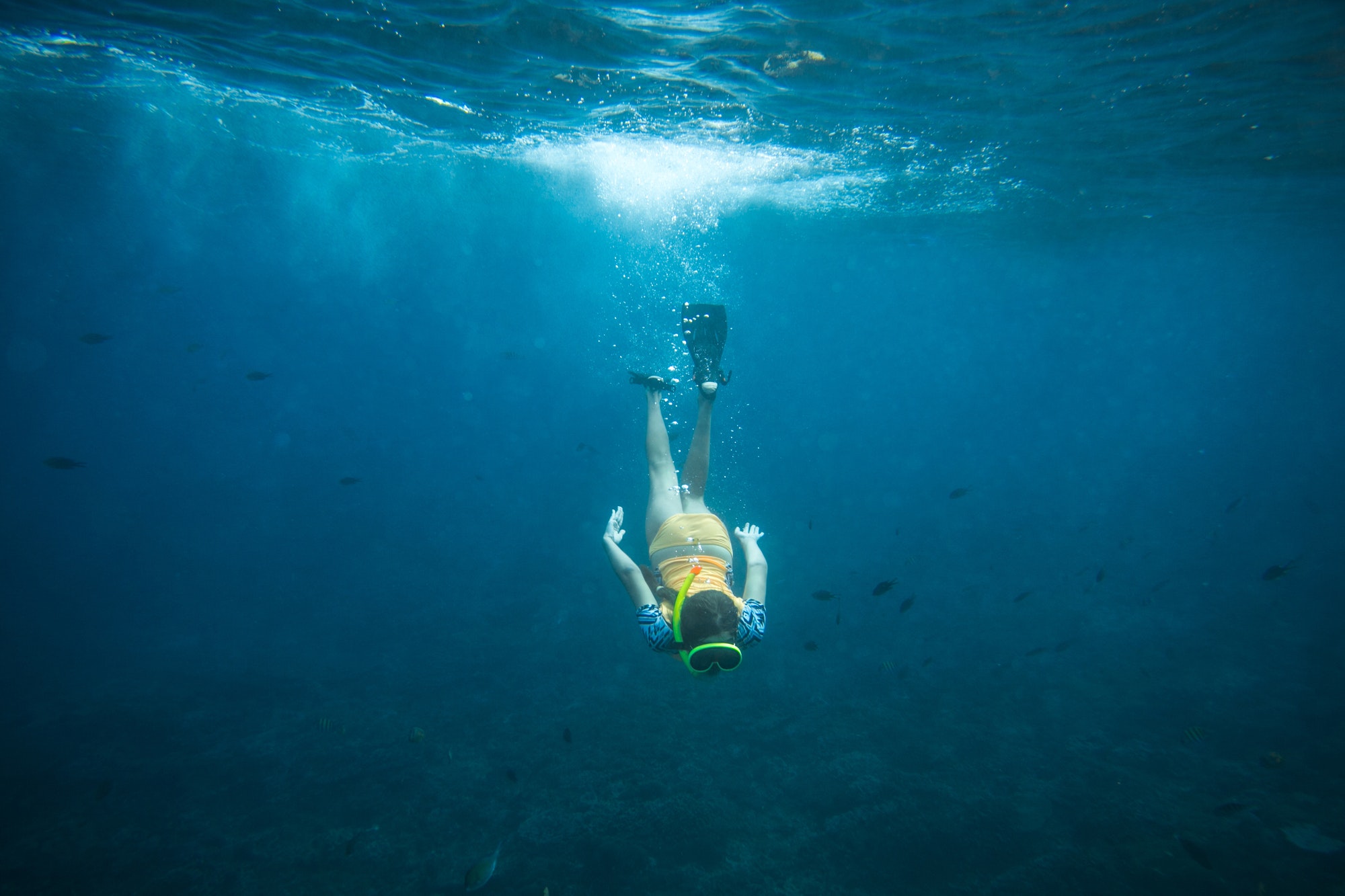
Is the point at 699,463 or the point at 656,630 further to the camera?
the point at 699,463

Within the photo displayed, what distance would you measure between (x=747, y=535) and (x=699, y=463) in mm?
1259

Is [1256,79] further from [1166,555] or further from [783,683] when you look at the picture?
[1166,555]

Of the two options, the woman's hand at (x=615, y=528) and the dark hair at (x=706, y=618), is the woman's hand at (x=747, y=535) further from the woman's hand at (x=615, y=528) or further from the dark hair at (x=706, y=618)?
the dark hair at (x=706, y=618)

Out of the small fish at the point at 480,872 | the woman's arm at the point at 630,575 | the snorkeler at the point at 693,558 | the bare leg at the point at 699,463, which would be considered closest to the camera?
the snorkeler at the point at 693,558

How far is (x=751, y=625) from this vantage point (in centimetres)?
457

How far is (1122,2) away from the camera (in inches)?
304

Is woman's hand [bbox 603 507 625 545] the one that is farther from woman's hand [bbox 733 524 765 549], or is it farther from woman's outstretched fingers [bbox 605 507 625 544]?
woman's hand [bbox 733 524 765 549]

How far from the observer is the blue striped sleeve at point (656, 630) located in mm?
4543

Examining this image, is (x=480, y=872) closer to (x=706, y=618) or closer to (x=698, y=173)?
(x=706, y=618)

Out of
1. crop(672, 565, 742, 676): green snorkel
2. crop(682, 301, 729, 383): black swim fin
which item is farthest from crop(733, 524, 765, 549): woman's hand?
crop(682, 301, 729, 383): black swim fin

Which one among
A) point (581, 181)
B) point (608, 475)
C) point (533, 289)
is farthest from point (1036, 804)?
point (533, 289)

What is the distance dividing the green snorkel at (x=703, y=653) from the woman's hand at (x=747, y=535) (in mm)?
1871

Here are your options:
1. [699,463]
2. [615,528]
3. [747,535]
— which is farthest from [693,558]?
[699,463]

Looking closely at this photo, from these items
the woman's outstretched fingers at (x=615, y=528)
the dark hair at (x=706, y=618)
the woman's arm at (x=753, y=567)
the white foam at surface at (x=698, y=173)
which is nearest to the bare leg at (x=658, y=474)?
the woman's outstretched fingers at (x=615, y=528)
